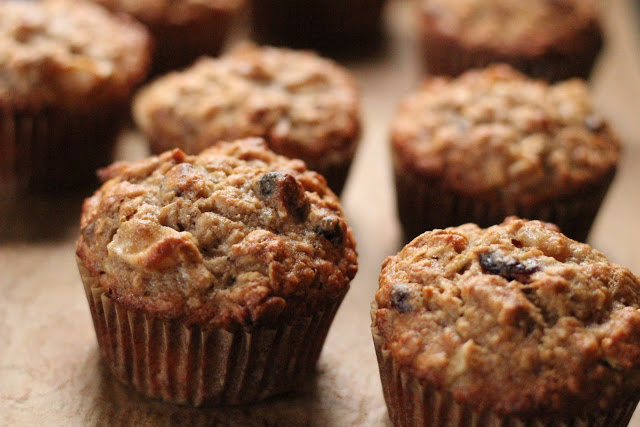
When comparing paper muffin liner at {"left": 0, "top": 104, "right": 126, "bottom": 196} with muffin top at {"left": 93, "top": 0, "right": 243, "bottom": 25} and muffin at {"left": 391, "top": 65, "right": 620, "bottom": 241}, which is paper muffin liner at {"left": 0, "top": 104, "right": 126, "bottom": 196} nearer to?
muffin top at {"left": 93, "top": 0, "right": 243, "bottom": 25}

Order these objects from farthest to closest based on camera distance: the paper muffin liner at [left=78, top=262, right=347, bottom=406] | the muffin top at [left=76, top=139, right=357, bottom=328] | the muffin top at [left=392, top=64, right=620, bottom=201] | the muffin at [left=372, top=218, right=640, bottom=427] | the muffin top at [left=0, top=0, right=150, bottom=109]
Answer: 1. the muffin top at [left=0, top=0, right=150, bottom=109]
2. the muffin top at [left=392, top=64, right=620, bottom=201]
3. the paper muffin liner at [left=78, top=262, right=347, bottom=406]
4. the muffin top at [left=76, top=139, right=357, bottom=328]
5. the muffin at [left=372, top=218, right=640, bottom=427]

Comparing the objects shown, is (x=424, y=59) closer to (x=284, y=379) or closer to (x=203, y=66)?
(x=203, y=66)

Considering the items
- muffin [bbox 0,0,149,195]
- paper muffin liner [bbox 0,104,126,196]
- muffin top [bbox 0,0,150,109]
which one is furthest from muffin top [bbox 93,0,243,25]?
paper muffin liner [bbox 0,104,126,196]

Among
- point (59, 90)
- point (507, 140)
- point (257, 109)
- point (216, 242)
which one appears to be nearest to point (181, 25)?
point (59, 90)

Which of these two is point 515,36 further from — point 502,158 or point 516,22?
point 502,158

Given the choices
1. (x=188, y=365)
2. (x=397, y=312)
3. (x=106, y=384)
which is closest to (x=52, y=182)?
(x=106, y=384)

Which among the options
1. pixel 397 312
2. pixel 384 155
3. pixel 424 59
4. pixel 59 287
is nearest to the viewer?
pixel 397 312
